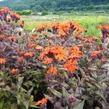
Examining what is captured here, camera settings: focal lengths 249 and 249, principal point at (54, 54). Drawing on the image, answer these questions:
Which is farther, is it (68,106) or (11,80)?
(11,80)

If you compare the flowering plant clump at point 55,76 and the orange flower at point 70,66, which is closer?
the flowering plant clump at point 55,76

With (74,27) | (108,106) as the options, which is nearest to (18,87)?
(108,106)

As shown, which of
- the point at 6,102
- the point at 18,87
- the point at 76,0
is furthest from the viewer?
the point at 76,0

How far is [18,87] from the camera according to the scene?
163cm

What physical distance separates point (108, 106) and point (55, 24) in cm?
114

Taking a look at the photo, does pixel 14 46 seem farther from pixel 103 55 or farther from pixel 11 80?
pixel 103 55

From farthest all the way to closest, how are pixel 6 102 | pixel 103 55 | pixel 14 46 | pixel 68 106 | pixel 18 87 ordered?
pixel 14 46
pixel 103 55
pixel 6 102
pixel 18 87
pixel 68 106

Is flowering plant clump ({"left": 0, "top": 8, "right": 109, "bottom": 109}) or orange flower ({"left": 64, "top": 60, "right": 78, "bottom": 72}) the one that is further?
orange flower ({"left": 64, "top": 60, "right": 78, "bottom": 72})

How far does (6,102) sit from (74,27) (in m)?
0.90

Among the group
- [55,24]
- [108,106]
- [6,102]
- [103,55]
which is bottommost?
[6,102]

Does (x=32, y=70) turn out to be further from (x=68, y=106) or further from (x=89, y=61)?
(x=68, y=106)

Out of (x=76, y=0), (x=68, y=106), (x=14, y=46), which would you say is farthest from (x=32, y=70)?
(x=76, y=0)

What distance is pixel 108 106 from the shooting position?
4.78 feet

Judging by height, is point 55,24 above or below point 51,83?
above
